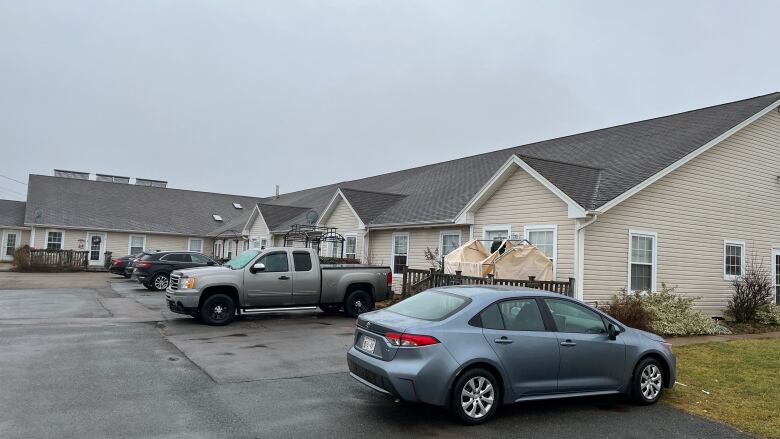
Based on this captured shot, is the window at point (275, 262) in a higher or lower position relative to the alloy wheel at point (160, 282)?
higher

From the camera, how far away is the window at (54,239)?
37.2 metres

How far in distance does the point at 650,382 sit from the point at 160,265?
20.4 meters

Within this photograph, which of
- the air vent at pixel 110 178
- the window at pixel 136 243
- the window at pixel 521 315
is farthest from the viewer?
the air vent at pixel 110 178

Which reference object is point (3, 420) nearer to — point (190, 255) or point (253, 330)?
point (253, 330)

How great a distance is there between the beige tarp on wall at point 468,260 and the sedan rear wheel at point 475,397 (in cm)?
822

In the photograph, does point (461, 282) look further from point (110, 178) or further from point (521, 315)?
point (110, 178)

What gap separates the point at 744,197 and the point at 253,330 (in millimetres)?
15056

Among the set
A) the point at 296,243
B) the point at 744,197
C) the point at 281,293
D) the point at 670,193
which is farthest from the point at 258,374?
the point at 296,243

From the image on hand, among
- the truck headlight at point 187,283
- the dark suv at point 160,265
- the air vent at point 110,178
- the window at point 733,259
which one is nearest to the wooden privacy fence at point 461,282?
the truck headlight at point 187,283

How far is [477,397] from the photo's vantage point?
20.1 ft

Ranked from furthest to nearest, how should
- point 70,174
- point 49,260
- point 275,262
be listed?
1. point 70,174
2. point 49,260
3. point 275,262

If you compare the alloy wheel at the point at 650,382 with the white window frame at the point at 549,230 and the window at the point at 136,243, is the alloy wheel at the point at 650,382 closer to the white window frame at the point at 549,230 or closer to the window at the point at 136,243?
the white window frame at the point at 549,230

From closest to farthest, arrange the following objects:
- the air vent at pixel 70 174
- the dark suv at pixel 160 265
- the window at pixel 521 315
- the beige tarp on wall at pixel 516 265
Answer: the window at pixel 521 315 → the beige tarp on wall at pixel 516 265 → the dark suv at pixel 160 265 → the air vent at pixel 70 174

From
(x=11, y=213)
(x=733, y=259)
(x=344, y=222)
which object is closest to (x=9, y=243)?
(x=11, y=213)
